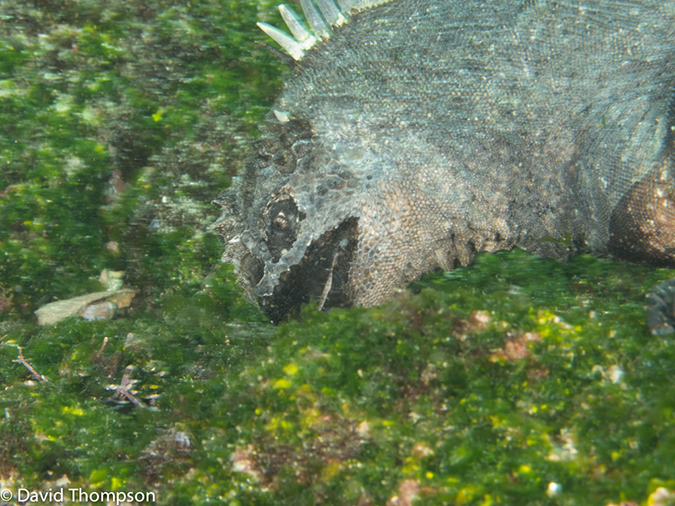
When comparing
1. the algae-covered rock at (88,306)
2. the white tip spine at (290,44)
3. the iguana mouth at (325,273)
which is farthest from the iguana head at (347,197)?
the algae-covered rock at (88,306)

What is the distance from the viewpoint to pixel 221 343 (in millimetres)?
3119

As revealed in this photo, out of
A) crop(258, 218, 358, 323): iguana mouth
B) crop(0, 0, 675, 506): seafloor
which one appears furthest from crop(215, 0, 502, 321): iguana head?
crop(0, 0, 675, 506): seafloor

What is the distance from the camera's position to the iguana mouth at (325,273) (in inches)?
104

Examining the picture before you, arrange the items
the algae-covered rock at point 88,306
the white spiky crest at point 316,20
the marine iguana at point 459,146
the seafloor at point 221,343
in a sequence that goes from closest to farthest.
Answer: the seafloor at point 221,343 < the marine iguana at point 459,146 < the white spiky crest at point 316,20 < the algae-covered rock at point 88,306

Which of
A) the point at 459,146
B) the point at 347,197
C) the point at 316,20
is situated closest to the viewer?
the point at 347,197

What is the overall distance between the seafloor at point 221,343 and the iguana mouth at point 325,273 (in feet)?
1.31

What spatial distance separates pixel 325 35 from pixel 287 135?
83 centimetres

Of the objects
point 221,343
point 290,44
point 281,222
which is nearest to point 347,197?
point 281,222

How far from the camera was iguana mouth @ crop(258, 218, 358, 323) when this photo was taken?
263cm

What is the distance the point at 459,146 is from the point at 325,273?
1263mm

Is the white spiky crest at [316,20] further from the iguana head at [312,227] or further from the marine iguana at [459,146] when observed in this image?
the iguana head at [312,227]

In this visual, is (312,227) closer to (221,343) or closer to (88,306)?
(221,343)

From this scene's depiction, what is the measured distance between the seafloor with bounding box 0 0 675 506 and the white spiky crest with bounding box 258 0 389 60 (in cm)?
67

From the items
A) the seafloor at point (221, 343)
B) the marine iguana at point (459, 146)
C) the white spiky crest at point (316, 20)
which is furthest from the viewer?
the white spiky crest at point (316, 20)
